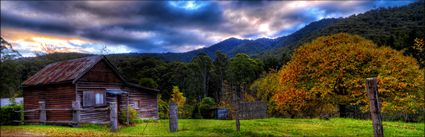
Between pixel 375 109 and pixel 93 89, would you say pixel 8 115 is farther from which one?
pixel 375 109

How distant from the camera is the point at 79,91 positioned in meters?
29.8

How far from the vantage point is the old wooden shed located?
2995 cm

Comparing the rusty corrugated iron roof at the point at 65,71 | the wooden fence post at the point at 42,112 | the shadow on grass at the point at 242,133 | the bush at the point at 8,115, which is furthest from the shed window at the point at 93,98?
the shadow on grass at the point at 242,133

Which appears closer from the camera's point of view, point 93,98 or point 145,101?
point 93,98

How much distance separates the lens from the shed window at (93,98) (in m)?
30.2

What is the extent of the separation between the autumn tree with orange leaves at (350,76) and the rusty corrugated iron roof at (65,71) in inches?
666

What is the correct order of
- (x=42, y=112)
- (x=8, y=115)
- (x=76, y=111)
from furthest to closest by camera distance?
(x=8, y=115) < (x=42, y=112) < (x=76, y=111)

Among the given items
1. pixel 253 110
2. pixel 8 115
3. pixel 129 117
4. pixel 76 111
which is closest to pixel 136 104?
pixel 129 117

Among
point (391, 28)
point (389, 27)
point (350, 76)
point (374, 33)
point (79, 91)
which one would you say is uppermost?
point (389, 27)

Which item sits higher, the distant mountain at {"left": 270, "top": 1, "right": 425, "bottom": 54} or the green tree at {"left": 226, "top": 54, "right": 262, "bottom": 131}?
the distant mountain at {"left": 270, "top": 1, "right": 425, "bottom": 54}

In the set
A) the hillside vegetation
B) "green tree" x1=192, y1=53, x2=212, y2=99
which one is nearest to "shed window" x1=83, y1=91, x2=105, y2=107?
the hillside vegetation

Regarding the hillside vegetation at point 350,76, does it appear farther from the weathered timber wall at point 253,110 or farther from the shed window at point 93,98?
the shed window at point 93,98

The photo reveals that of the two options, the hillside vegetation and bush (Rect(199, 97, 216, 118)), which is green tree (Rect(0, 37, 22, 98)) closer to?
bush (Rect(199, 97, 216, 118))

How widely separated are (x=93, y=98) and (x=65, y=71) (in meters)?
4.34
